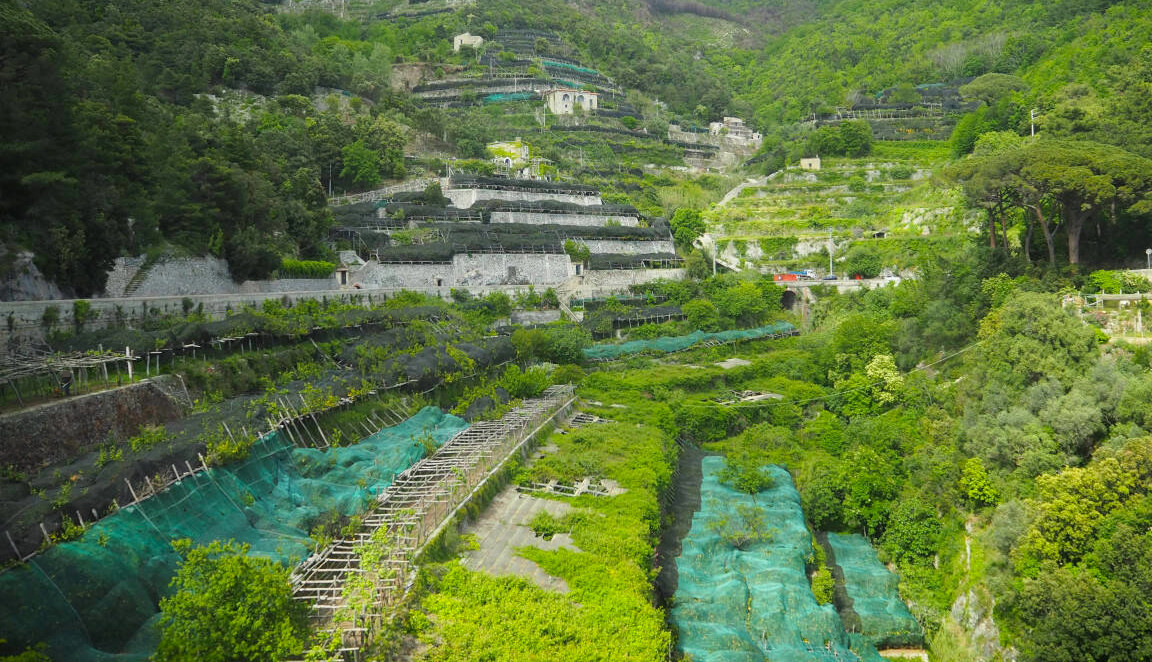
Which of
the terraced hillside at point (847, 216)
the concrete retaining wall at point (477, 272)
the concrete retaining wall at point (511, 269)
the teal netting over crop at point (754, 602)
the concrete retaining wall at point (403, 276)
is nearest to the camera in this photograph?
the teal netting over crop at point (754, 602)

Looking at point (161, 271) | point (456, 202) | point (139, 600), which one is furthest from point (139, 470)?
point (456, 202)

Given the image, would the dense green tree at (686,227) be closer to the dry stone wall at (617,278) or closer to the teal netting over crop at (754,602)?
the dry stone wall at (617,278)

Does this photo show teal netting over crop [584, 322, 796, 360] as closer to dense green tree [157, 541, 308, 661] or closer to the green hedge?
the green hedge

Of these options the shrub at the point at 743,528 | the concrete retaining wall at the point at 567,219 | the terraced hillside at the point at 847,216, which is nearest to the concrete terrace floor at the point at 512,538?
the shrub at the point at 743,528

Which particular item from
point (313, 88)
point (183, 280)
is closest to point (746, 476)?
point (183, 280)

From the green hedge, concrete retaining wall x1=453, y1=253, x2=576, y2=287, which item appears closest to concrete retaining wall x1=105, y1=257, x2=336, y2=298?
the green hedge

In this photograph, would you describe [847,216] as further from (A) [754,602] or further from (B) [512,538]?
(B) [512,538]
